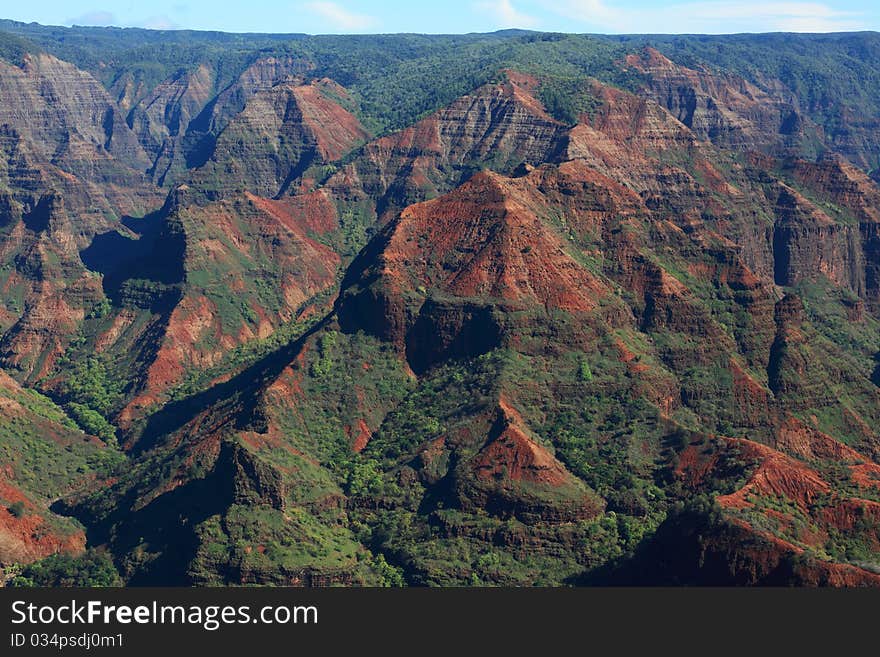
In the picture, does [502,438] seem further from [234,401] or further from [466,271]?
[234,401]

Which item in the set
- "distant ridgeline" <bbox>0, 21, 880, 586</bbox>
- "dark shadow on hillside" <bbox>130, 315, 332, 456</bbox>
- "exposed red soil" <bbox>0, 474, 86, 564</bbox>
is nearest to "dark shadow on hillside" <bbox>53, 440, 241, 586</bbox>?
"distant ridgeline" <bbox>0, 21, 880, 586</bbox>

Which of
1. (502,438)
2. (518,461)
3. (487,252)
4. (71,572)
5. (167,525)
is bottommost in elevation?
(71,572)

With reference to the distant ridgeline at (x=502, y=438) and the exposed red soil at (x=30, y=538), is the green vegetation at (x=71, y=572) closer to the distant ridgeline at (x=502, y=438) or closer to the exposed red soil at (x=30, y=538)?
the distant ridgeline at (x=502, y=438)

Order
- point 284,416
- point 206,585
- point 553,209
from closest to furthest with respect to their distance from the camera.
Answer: point 206,585 → point 284,416 → point 553,209

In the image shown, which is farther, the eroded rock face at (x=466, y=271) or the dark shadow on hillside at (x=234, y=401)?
the eroded rock face at (x=466, y=271)

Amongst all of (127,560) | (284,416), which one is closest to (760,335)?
(284,416)

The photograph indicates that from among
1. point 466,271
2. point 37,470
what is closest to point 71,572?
point 37,470

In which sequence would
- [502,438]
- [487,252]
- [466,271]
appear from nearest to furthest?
[502,438], [487,252], [466,271]

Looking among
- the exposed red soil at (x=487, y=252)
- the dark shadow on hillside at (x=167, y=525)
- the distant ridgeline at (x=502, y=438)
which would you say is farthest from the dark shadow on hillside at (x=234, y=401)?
the dark shadow on hillside at (x=167, y=525)

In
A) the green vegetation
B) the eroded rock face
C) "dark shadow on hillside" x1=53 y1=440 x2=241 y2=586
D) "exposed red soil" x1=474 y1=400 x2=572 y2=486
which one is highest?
the eroded rock face

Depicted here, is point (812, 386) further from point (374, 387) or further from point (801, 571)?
point (801, 571)

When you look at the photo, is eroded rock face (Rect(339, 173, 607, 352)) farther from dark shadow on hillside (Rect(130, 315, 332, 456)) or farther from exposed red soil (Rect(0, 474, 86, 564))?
exposed red soil (Rect(0, 474, 86, 564))
